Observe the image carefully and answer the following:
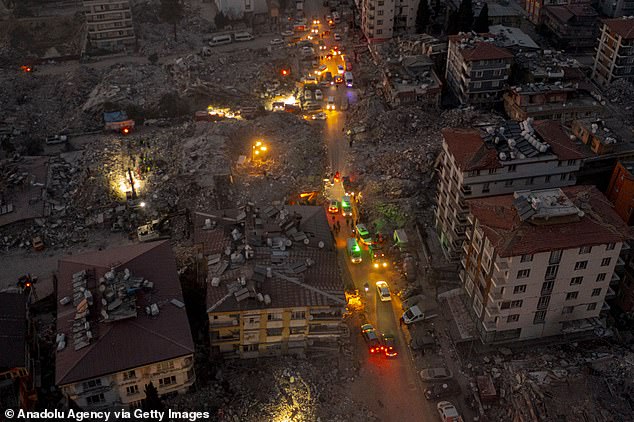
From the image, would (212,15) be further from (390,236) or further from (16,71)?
(390,236)

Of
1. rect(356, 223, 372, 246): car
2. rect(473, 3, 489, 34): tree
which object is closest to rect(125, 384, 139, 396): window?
rect(356, 223, 372, 246): car

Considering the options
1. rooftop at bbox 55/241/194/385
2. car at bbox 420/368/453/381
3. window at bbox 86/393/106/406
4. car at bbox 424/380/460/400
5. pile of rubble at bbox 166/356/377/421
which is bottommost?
pile of rubble at bbox 166/356/377/421

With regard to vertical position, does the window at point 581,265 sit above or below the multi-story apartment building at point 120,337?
above

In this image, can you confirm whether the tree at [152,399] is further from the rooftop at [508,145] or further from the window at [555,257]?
the rooftop at [508,145]

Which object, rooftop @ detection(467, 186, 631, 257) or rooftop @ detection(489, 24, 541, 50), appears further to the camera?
rooftop @ detection(489, 24, 541, 50)

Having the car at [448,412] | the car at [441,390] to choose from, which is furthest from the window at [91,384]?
the car at [448,412]

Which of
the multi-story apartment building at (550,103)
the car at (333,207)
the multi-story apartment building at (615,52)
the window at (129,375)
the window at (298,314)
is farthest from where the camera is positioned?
the multi-story apartment building at (615,52)

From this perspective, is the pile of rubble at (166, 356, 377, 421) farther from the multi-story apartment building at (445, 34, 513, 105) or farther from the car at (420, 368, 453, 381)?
the multi-story apartment building at (445, 34, 513, 105)
